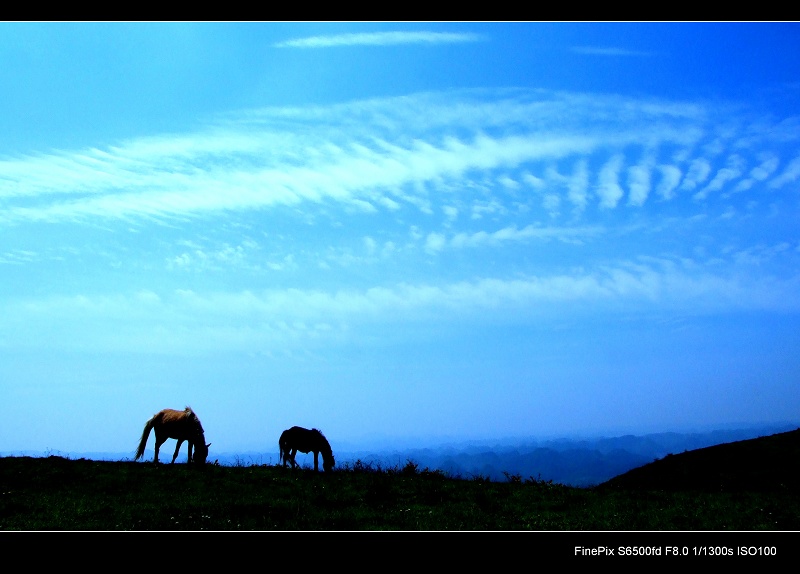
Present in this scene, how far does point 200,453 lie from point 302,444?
15.4 ft

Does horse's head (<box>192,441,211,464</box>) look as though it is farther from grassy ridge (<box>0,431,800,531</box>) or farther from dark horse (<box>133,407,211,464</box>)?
grassy ridge (<box>0,431,800,531</box>)

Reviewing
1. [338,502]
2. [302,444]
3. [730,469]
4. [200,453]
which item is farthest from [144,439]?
[730,469]

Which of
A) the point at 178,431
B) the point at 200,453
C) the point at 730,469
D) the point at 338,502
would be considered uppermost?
the point at 178,431

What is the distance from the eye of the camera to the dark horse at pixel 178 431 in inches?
1021

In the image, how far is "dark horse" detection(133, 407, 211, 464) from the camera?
25938 mm

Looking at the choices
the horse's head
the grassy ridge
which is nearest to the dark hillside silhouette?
the grassy ridge

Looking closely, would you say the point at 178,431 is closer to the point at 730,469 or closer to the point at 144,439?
the point at 144,439

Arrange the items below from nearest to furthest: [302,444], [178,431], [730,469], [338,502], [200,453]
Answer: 1. [338,502]
2. [200,453]
3. [178,431]
4. [302,444]
5. [730,469]

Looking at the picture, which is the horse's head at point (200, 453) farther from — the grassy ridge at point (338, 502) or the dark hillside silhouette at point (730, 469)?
the dark hillside silhouette at point (730, 469)

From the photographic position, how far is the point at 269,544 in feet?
25.9

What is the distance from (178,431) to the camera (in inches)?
1059

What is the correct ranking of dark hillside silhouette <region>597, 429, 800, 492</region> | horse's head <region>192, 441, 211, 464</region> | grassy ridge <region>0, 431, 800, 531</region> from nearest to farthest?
grassy ridge <region>0, 431, 800, 531</region> → horse's head <region>192, 441, 211, 464</region> → dark hillside silhouette <region>597, 429, 800, 492</region>

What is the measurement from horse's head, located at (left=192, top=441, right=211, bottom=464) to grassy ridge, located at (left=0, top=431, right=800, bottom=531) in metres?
1.16

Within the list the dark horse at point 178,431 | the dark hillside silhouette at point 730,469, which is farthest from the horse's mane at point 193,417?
the dark hillside silhouette at point 730,469
